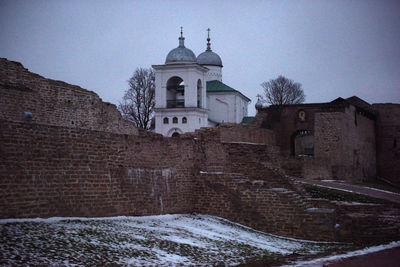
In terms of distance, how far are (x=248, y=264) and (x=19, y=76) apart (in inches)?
376

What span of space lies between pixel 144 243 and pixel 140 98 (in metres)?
44.8

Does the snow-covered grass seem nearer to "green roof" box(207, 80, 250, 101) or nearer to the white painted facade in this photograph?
the white painted facade

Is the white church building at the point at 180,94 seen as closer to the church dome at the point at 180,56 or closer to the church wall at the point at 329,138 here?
the church dome at the point at 180,56

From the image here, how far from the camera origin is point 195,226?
15938mm

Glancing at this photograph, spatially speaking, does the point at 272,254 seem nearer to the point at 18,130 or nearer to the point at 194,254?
the point at 194,254

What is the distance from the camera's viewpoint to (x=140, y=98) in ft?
185

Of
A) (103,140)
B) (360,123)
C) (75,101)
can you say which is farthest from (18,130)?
(360,123)

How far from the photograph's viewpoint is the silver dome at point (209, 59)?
6638cm

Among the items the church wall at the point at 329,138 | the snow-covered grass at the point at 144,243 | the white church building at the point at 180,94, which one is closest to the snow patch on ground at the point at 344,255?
the snow-covered grass at the point at 144,243

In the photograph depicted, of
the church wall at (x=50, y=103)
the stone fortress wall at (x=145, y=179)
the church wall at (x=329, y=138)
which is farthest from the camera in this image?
the church wall at (x=329, y=138)

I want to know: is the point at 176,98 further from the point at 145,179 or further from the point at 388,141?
the point at 145,179

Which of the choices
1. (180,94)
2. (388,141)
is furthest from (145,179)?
(180,94)

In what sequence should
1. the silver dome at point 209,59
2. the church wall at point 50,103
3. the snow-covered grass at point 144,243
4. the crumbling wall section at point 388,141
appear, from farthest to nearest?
the silver dome at point 209,59 < the crumbling wall section at point 388,141 < the church wall at point 50,103 < the snow-covered grass at point 144,243

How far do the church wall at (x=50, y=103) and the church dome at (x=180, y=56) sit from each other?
3538cm
